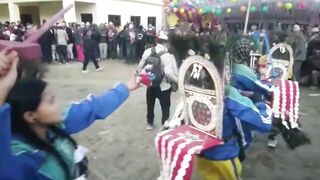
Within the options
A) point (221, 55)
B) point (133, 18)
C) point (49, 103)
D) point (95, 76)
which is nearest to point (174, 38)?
point (221, 55)

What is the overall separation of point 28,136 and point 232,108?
162 cm

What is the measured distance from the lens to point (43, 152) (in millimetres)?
1620

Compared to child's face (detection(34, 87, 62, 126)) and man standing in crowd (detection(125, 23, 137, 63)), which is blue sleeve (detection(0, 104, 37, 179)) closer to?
child's face (detection(34, 87, 62, 126))

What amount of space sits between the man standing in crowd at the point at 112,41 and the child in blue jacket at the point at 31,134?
12.9m

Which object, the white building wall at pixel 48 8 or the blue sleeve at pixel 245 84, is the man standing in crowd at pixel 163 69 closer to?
the blue sleeve at pixel 245 84

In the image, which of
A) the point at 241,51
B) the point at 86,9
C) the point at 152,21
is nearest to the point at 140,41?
the point at 86,9

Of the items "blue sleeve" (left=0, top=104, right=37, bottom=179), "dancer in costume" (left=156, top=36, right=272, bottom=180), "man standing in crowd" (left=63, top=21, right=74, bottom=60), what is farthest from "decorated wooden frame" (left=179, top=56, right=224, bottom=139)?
"man standing in crowd" (left=63, top=21, right=74, bottom=60)

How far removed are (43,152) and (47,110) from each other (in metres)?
0.19

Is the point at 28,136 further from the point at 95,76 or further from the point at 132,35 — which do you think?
the point at 132,35

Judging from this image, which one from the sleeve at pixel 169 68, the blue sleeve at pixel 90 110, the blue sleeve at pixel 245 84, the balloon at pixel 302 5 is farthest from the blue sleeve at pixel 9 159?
the balloon at pixel 302 5

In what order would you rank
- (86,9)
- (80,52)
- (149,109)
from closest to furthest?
(149,109), (80,52), (86,9)

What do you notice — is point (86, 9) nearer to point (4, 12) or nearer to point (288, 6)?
point (4, 12)

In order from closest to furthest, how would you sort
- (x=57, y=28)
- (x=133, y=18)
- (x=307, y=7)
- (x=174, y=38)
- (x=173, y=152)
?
1. (x=173, y=152)
2. (x=174, y=38)
3. (x=307, y=7)
4. (x=57, y=28)
5. (x=133, y=18)

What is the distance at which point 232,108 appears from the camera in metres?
2.77
